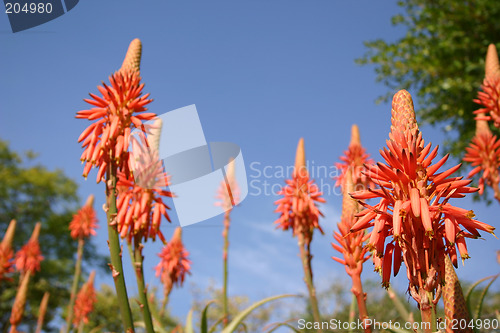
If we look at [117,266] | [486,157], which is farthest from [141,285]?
[486,157]

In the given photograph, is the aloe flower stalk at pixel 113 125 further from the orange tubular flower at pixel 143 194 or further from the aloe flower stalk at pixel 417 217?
the aloe flower stalk at pixel 417 217

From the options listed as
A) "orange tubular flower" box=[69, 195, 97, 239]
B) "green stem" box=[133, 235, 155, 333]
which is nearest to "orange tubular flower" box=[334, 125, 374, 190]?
"green stem" box=[133, 235, 155, 333]

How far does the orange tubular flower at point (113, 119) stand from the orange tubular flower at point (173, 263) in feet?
13.5

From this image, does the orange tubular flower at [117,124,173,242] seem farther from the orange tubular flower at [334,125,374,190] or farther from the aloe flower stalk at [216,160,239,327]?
the orange tubular flower at [334,125,374,190]

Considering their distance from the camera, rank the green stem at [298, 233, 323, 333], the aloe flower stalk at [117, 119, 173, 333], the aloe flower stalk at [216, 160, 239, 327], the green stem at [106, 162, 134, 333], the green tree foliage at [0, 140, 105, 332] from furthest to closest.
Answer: the green tree foliage at [0, 140, 105, 332] → the aloe flower stalk at [216, 160, 239, 327] → the green stem at [298, 233, 323, 333] → the aloe flower stalk at [117, 119, 173, 333] → the green stem at [106, 162, 134, 333]

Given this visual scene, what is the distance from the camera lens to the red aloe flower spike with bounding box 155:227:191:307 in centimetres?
696

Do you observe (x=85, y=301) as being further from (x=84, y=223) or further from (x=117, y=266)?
(x=117, y=266)

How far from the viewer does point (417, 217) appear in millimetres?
1750

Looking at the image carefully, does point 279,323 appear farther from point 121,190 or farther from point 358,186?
point 358,186

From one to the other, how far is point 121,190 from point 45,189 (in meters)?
32.5

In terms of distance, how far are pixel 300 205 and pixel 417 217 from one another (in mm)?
3192

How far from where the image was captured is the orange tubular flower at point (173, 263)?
6965 mm

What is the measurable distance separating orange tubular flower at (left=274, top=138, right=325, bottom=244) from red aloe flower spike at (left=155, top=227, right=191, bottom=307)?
2.68m

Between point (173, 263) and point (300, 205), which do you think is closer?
point (300, 205)
